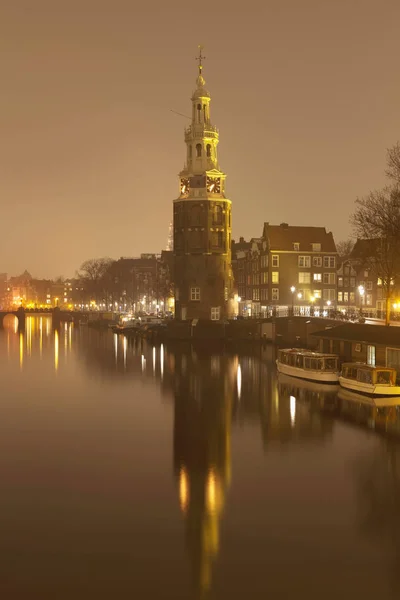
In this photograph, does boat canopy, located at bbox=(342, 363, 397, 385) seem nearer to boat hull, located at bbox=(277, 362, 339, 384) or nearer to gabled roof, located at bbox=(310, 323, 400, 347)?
gabled roof, located at bbox=(310, 323, 400, 347)

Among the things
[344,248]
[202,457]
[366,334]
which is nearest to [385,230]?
[366,334]

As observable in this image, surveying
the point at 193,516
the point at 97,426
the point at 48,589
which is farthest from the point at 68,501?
the point at 97,426

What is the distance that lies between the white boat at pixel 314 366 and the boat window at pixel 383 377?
7.55 m

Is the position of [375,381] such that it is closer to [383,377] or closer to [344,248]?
[383,377]

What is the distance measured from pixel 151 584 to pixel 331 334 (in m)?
44.1

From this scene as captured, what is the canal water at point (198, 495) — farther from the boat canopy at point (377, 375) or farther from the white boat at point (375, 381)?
the boat canopy at point (377, 375)

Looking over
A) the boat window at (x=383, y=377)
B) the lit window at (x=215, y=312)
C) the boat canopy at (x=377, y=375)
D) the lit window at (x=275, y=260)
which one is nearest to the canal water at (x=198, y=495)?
the boat canopy at (x=377, y=375)

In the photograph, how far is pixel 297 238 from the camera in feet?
358

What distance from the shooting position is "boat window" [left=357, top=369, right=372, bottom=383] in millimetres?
49616

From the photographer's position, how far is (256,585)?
1995 cm

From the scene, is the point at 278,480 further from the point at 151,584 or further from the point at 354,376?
the point at 354,376

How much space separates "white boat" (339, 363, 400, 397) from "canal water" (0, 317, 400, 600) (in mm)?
2943

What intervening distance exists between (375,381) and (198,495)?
82.0ft

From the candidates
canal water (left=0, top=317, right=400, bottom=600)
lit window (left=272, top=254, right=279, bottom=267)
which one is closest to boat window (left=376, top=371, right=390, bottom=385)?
canal water (left=0, top=317, right=400, bottom=600)
